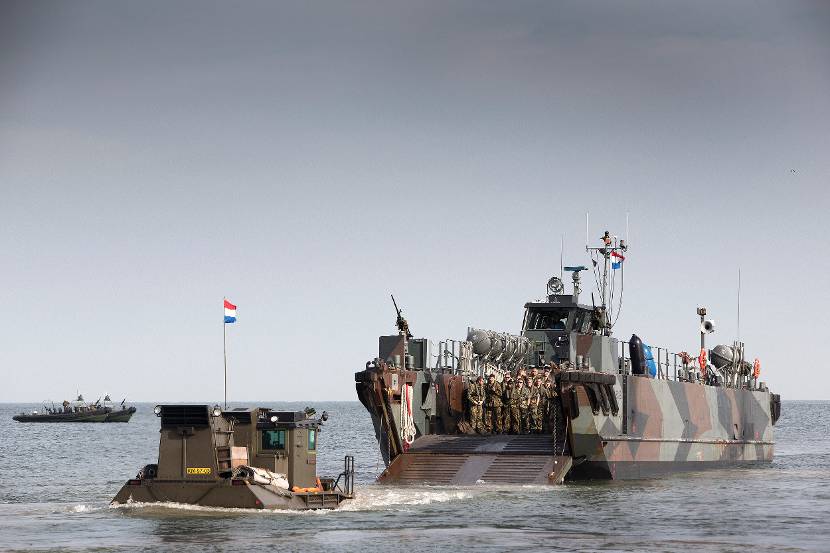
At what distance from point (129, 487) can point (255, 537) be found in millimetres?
4509

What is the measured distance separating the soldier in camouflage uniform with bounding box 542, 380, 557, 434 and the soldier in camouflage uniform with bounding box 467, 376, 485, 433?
64.1 inches

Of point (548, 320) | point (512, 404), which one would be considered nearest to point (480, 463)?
point (512, 404)

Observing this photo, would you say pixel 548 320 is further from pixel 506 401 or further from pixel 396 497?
pixel 396 497

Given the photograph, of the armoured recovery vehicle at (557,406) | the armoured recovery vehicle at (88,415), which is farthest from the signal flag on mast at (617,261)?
the armoured recovery vehicle at (88,415)

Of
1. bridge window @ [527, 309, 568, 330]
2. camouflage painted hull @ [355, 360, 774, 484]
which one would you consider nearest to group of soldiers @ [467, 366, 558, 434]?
camouflage painted hull @ [355, 360, 774, 484]

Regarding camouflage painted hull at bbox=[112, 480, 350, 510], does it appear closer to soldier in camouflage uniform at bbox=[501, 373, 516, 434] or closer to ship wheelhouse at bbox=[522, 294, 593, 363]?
soldier in camouflage uniform at bbox=[501, 373, 516, 434]

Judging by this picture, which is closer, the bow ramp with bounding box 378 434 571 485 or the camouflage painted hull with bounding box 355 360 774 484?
the bow ramp with bounding box 378 434 571 485

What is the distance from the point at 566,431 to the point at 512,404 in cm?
241

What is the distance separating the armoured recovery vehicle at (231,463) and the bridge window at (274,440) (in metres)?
0.02

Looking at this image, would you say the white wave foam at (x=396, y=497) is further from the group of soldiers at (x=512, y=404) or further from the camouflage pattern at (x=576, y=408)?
the group of soldiers at (x=512, y=404)

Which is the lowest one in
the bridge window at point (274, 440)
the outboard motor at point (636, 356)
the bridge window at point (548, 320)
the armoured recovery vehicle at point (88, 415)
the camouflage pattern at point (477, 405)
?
the armoured recovery vehicle at point (88, 415)

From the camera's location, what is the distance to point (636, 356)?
1654 inches

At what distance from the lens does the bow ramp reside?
35.9 metres

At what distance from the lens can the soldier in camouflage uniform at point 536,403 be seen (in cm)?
3866
